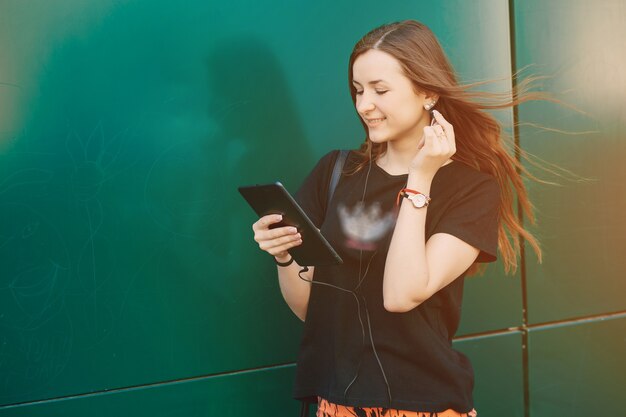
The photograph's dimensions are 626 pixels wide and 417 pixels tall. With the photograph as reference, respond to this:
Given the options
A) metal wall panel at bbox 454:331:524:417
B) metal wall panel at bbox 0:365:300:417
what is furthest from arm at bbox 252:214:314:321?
metal wall panel at bbox 454:331:524:417

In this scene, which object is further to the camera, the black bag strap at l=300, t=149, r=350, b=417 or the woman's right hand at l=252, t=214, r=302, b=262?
the black bag strap at l=300, t=149, r=350, b=417

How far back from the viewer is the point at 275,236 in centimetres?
216

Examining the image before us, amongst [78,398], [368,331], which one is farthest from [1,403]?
[368,331]

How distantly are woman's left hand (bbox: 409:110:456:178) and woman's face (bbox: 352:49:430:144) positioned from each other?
0.41 feet

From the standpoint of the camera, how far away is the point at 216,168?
9.26 ft

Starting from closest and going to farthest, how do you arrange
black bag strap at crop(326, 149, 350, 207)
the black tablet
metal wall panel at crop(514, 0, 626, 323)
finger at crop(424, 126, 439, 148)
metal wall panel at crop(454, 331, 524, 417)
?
the black tablet → finger at crop(424, 126, 439, 148) → black bag strap at crop(326, 149, 350, 207) → metal wall panel at crop(454, 331, 524, 417) → metal wall panel at crop(514, 0, 626, 323)

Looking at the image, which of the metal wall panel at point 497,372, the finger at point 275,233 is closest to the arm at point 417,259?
the finger at point 275,233

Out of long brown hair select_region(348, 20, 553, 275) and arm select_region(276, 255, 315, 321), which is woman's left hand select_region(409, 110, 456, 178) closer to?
long brown hair select_region(348, 20, 553, 275)

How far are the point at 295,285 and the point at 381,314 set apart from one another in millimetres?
329

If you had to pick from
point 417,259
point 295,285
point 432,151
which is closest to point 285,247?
point 295,285

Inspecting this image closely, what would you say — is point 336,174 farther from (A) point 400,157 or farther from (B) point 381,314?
(B) point 381,314

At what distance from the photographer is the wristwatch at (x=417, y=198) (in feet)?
7.06

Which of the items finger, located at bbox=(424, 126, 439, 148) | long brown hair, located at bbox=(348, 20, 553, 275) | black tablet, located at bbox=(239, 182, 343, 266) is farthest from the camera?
long brown hair, located at bbox=(348, 20, 553, 275)

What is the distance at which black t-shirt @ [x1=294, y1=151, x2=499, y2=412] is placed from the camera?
2189 millimetres
